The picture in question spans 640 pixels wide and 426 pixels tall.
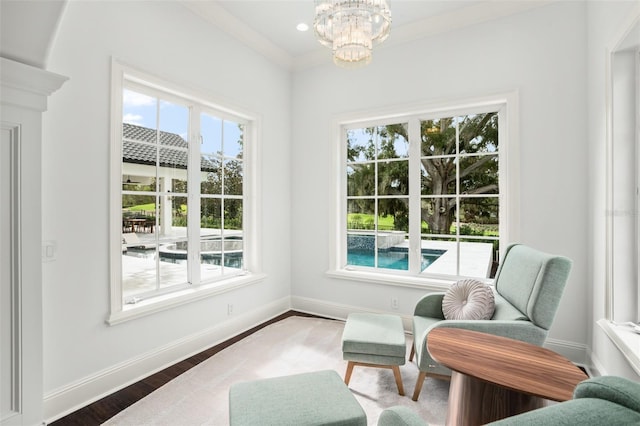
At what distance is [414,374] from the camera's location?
2.42 metres

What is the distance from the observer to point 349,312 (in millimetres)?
3598

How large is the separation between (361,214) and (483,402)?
8.27ft

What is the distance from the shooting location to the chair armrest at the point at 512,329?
1826 millimetres

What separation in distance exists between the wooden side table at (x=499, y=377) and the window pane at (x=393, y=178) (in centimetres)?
208

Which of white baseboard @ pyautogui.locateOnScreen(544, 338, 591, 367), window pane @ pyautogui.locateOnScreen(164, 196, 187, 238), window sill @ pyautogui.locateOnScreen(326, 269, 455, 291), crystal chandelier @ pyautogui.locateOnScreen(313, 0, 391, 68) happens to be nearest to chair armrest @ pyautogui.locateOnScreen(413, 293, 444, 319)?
window sill @ pyautogui.locateOnScreen(326, 269, 455, 291)

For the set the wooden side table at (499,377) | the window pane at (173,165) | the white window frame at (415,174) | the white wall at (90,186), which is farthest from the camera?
the white window frame at (415,174)

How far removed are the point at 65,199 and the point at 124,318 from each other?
892mm

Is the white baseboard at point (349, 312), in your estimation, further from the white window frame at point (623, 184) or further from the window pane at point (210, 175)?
the window pane at point (210, 175)

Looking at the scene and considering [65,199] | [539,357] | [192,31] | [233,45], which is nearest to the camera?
[539,357]

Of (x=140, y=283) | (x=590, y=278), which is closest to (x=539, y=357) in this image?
(x=590, y=278)

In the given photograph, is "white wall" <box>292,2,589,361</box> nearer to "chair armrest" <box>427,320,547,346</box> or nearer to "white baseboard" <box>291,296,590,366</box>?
"white baseboard" <box>291,296,590,366</box>

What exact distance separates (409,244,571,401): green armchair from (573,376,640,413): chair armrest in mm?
1196

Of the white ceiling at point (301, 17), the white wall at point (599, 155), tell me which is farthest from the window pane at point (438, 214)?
the white ceiling at point (301, 17)

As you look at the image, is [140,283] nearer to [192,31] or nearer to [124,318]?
[124,318]
